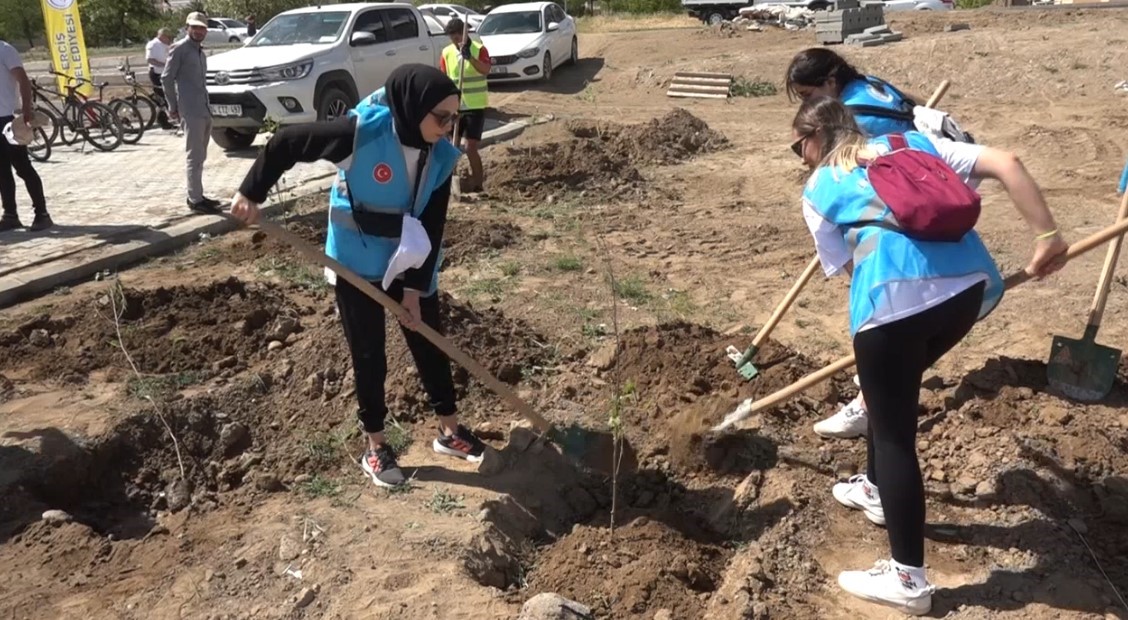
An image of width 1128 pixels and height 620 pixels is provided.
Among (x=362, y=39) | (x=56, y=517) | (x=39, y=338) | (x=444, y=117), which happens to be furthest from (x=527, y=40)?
(x=56, y=517)

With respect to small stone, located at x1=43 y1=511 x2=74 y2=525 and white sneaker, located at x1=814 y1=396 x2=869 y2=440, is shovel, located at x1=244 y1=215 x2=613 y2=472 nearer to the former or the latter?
white sneaker, located at x1=814 y1=396 x2=869 y2=440

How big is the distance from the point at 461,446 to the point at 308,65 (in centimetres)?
880

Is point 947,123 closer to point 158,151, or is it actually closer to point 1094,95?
point 158,151

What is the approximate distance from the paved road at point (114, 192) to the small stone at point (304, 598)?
5.00 meters

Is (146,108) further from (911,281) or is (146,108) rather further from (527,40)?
(911,281)

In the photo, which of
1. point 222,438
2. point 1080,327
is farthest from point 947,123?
point 222,438

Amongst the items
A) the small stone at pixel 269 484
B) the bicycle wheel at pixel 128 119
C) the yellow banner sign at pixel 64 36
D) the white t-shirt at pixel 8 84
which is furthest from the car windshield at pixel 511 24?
the small stone at pixel 269 484

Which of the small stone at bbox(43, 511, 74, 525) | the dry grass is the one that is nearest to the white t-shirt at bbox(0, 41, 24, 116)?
the small stone at bbox(43, 511, 74, 525)

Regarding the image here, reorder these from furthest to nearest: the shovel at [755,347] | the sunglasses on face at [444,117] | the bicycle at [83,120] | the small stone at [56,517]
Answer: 1. the bicycle at [83,120]
2. the shovel at [755,347]
3. the small stone at [56,517]
4. the sunglasses on face at [444,117]

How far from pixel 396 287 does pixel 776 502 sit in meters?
1.83

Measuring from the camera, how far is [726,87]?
16797 mm

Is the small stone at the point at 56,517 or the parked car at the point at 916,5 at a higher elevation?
the parked car at the point at 916,5

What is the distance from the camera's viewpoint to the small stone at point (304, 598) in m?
3.27

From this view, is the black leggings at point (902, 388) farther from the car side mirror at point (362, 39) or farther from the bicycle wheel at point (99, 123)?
the bicycle wheel at point (99, 123)
